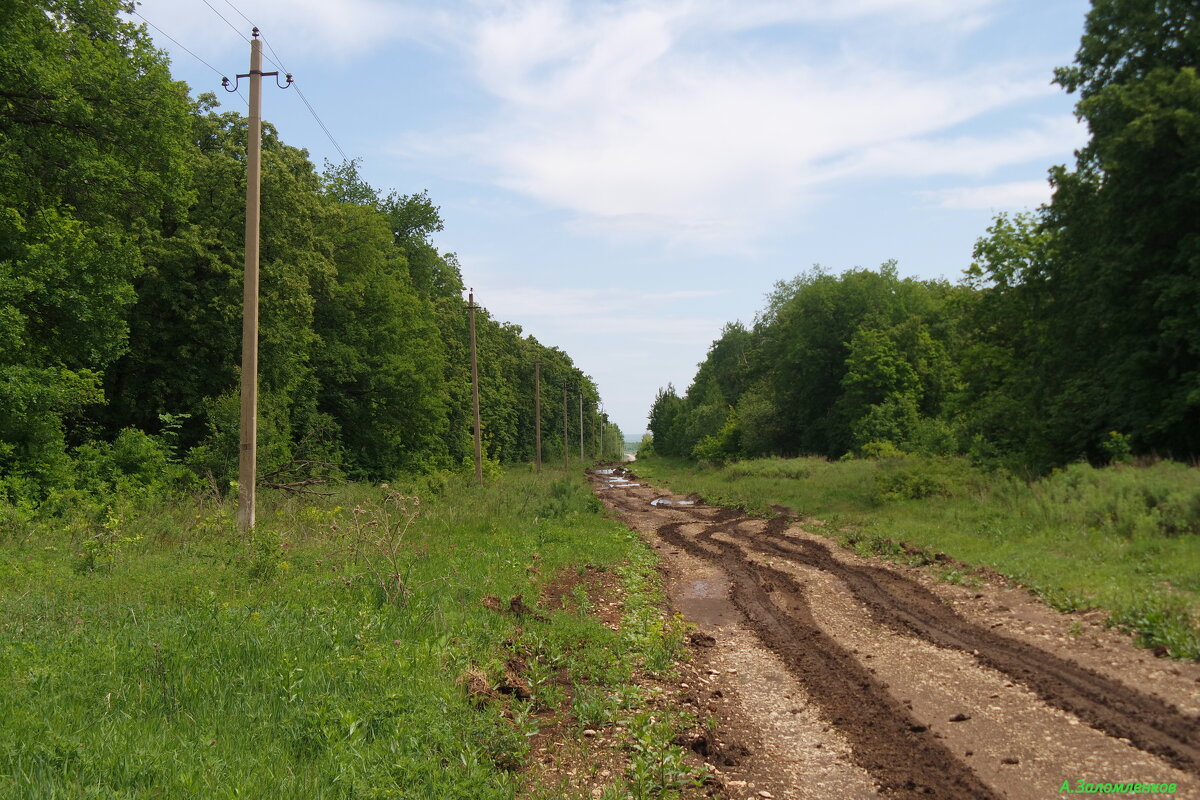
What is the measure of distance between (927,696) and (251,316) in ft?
38.3

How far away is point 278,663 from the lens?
611 cm

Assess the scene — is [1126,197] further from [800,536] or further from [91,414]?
[91,414]

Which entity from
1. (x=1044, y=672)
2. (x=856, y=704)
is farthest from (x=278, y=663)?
(x=1044, y=672)

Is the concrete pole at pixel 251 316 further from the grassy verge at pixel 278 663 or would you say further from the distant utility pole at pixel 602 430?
the distant utility pole at pixel 602 430

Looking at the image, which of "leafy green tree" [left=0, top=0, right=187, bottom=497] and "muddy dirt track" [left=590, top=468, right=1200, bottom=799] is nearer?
"muddy dirt track" [left=590, top=468, right=1200, bottom=799]

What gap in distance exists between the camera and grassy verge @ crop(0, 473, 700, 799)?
4422 millimetres

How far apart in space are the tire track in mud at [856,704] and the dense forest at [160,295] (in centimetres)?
1253

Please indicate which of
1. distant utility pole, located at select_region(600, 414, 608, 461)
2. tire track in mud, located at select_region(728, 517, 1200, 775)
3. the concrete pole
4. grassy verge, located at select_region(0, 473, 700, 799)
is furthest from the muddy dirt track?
distant utility pole, located at select_region(600, 414, 608, 461)

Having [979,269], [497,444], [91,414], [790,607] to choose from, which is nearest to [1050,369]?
[979,269]

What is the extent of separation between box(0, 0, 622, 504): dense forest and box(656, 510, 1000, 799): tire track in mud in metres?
12.5

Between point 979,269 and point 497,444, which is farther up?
point 979,269

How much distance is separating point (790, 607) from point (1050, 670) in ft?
13.1

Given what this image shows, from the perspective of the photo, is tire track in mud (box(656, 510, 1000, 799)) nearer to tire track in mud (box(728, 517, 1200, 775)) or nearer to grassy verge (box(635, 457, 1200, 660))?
tire track in mud (box(728, 517, 1200, 775))

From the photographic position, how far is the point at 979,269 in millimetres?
27609
